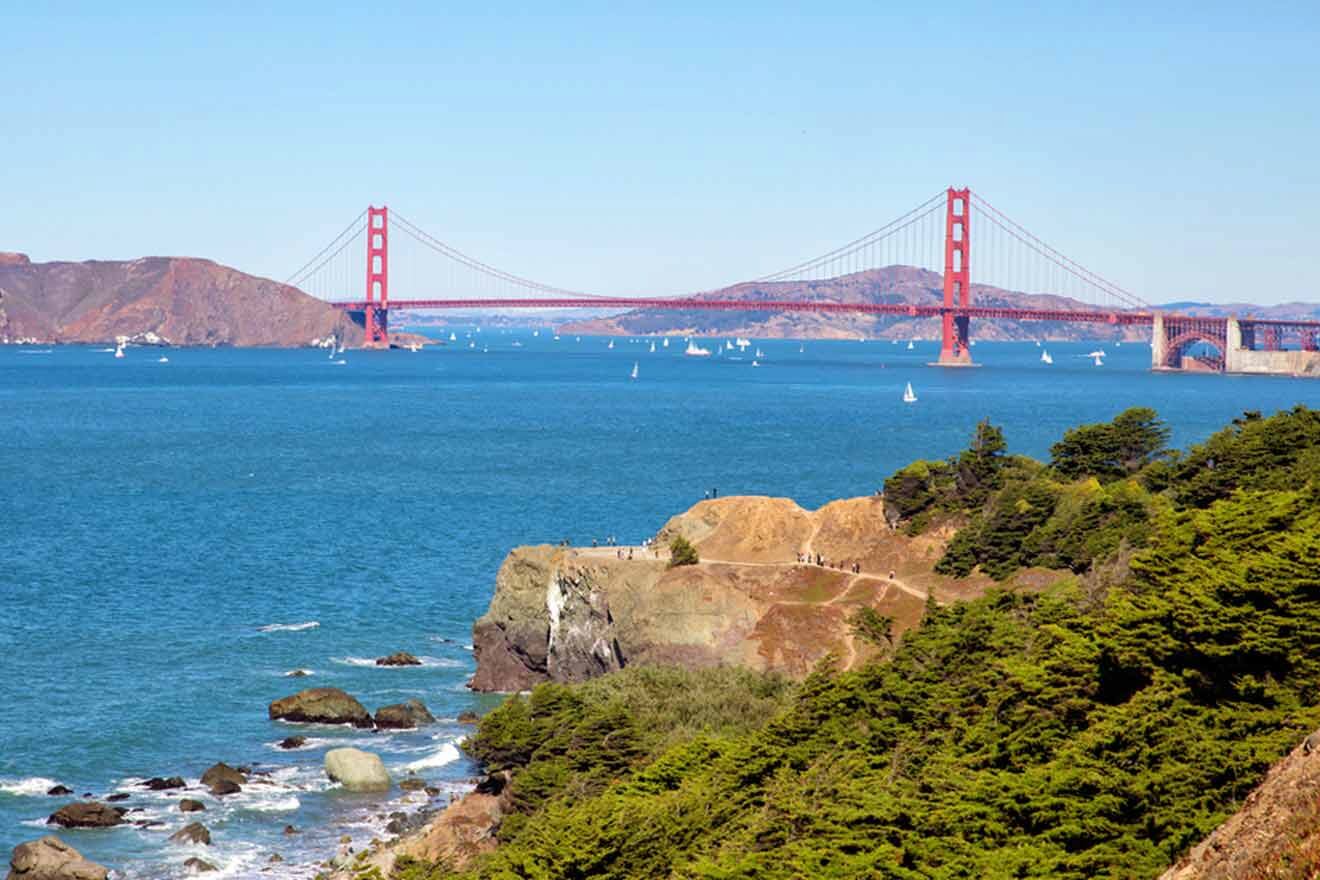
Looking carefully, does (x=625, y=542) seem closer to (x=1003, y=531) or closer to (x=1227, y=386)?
(x=1003, y=531)

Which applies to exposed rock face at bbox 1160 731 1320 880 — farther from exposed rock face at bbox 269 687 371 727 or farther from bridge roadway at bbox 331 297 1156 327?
bridge roadway at bbox 331 297 1156 327

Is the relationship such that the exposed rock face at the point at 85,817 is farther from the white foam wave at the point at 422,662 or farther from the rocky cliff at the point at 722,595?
the white foam wave at the point at 422,662

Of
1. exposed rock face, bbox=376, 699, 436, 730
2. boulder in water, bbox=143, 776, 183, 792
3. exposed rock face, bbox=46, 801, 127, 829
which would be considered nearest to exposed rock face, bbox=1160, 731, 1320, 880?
exposed rock face, bbox=46, 801, 127, 829

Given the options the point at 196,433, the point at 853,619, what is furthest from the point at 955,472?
the point at 196,433

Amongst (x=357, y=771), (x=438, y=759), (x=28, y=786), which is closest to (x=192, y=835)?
(x=357, y=771)

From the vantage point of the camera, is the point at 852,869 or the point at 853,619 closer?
the point at 852,869
